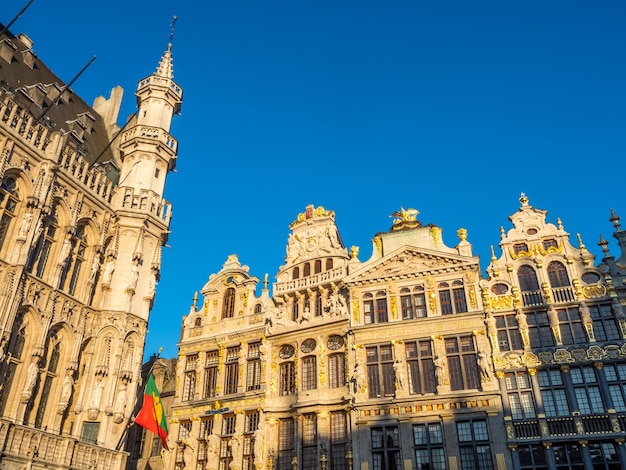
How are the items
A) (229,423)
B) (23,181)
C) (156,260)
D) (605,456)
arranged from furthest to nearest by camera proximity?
(156,260)
(229,423)
(23,181)
(605,456)

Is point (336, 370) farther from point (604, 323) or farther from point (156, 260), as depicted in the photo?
→ point (604, 323)

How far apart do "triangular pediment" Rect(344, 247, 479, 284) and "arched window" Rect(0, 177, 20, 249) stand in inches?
618

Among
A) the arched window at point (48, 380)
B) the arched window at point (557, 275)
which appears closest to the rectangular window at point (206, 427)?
the arched window at point (48, 380)

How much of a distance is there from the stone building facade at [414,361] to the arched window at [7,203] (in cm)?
1254

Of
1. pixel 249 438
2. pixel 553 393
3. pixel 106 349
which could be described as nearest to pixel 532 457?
pixel 553 393

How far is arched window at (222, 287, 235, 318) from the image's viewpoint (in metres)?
32.1

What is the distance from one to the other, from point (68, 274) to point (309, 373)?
12.6 m

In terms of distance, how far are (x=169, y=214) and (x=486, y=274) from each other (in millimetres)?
17319

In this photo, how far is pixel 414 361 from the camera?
84.7ft

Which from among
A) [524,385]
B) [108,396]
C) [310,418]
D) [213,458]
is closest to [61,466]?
[108,396]

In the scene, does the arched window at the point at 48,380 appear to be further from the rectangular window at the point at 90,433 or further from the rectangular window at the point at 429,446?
the rectangular window at the point at 429,446

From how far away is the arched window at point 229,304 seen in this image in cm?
3206

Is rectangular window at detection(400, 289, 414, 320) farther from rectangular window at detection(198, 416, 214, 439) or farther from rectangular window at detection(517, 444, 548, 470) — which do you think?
rectangular window at detection(198, 416, 214, 439)

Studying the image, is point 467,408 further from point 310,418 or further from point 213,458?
point 213,458
